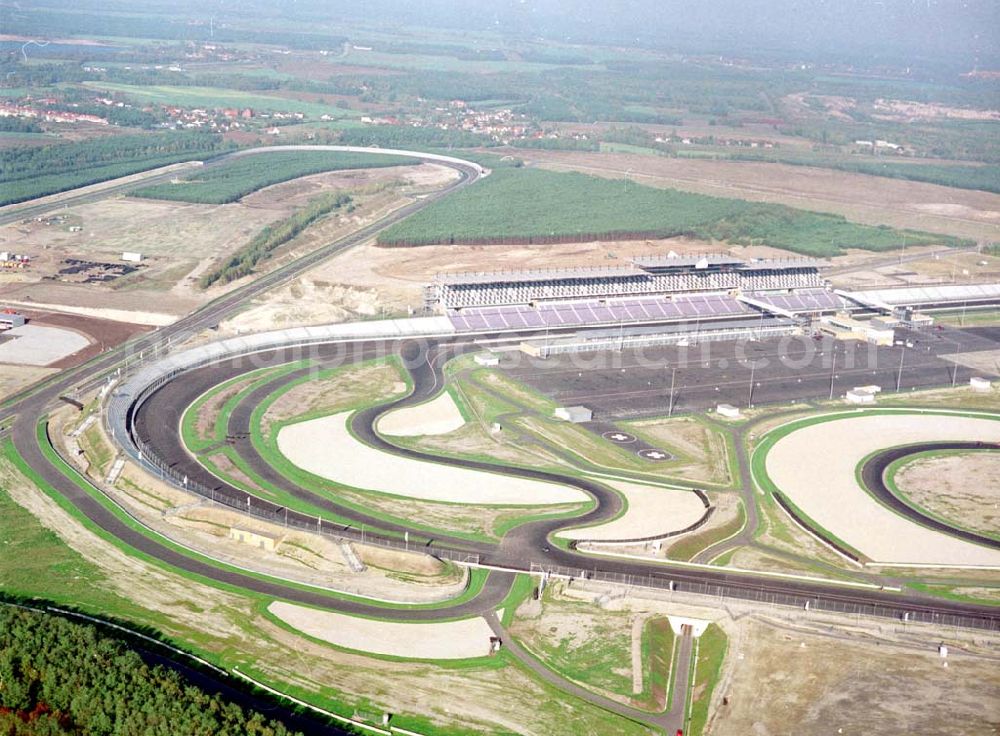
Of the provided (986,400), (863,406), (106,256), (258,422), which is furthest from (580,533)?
(106,256)

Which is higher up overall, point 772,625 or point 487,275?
point 487,275

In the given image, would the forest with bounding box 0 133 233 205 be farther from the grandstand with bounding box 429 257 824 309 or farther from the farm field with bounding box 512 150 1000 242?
the grandstand with bounding box 429 257 824 309

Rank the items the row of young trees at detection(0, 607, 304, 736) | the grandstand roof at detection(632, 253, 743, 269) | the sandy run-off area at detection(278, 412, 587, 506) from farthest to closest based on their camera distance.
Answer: the grandstand roof at detection(632, 253, 743, 269)
the sandy run-off area at detection(278, 412, 587, 506)
the row of young trees at detection(0, 607, 304, 736)

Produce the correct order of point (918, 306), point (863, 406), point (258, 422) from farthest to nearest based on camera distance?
point (918, 306) < point (863, 406) < point (258, 422)

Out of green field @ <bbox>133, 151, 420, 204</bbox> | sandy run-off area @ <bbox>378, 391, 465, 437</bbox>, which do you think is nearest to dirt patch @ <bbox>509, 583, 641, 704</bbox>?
sandy run-off area @ <bbox>378, 391, 465, 437</bbox>

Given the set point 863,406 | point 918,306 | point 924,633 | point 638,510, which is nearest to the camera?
point 924,633

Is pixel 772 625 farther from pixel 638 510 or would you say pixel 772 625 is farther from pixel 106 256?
pixel 106 256

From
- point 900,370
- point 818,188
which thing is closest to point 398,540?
point 900,370

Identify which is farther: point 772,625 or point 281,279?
point 281,279
